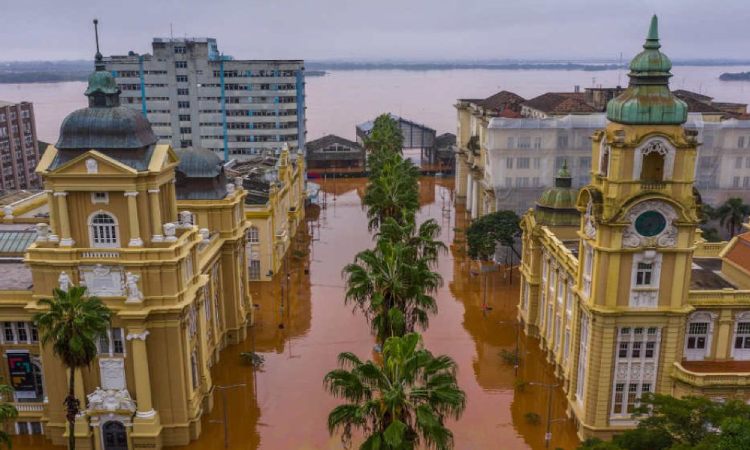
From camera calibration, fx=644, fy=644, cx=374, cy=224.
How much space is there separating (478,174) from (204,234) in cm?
4976

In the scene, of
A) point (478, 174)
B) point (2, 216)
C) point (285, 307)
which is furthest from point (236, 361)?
point (478, 174)

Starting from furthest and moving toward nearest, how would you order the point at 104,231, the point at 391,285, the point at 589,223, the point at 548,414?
the point at 548,414
the point at 589,223
the point at 104,231
the point at 391,285

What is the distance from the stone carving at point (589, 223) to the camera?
3559 cm

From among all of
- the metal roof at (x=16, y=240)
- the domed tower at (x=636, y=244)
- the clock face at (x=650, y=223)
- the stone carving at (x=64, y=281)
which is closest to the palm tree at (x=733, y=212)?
the domed tower at (x=636, y=244)

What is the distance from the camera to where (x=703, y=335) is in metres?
37.2

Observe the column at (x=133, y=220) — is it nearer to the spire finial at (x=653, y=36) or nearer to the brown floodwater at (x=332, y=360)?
the brown floodwater at (x=332, y=360)

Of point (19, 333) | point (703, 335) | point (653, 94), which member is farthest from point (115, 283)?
point (703, 335)

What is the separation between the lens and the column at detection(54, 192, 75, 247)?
33812mm

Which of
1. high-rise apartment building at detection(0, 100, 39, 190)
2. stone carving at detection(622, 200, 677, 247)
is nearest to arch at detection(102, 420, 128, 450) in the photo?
stone carving at detection(622, 200, 677, 247)

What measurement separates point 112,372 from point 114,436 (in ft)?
12.6

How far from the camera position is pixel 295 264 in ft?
236

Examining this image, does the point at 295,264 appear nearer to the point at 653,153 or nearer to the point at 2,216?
the point at 2,216

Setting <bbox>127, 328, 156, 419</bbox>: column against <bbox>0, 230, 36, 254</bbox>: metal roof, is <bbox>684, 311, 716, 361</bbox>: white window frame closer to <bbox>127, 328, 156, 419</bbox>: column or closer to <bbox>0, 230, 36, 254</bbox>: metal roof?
<bbox>127, 328, 156, 419</bbox>: column

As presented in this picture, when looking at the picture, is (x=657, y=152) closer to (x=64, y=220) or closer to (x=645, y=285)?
(x=645, y=285)
